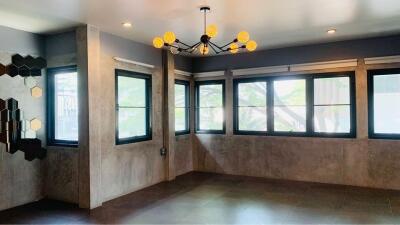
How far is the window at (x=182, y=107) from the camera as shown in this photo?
685 cm

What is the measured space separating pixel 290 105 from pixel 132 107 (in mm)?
3112

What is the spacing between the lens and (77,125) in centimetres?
475

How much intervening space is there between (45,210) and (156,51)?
333 centimetres

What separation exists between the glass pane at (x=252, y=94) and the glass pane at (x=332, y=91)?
1041 mm

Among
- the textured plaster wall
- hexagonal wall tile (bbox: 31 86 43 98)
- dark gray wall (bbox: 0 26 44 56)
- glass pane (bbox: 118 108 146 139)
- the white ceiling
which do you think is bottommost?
the textured plaster wall

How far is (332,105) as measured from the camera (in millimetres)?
5867

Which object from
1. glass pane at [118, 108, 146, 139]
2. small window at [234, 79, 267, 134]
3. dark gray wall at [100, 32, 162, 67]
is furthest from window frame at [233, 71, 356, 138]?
glass pane at [118, 108, 146, 139]

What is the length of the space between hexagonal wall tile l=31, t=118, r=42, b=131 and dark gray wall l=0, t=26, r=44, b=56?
41.0 inches

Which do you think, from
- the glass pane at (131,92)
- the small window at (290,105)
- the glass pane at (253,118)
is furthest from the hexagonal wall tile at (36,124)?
the small window at (290,105)

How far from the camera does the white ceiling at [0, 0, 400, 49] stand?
3.63 meters

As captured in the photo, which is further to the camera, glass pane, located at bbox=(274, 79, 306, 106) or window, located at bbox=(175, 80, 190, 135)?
window, located at bbox=(175, 80, 190, 135)

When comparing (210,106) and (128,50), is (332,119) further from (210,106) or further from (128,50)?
(128,50)

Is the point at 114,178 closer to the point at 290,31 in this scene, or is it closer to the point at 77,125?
the point at 77,125

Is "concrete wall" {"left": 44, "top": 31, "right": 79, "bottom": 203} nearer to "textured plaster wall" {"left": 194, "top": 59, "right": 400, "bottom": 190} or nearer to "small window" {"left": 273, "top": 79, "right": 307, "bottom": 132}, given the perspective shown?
"textured plaster wall" {"left": 194, "top": 59, "right": 400, "bottom": 190}
